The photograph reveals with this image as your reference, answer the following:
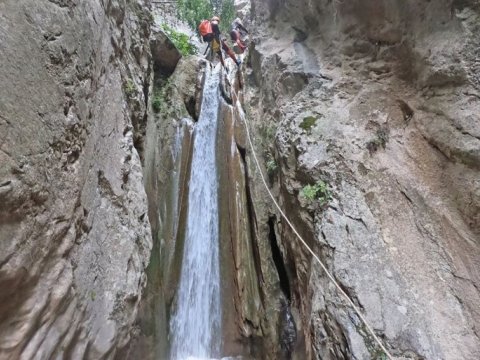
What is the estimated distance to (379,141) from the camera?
4.58 m

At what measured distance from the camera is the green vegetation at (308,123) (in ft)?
17.4

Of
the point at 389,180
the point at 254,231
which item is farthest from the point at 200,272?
the point at 389,180

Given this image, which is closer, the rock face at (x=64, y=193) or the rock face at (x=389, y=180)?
the rock face at (x=64, y=193)

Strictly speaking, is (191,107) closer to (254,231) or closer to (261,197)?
(261,197)

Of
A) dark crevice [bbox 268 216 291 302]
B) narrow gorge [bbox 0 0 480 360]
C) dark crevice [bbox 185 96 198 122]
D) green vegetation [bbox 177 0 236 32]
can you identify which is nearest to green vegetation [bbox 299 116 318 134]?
narrow gorge [bbox 0 0 480 360]

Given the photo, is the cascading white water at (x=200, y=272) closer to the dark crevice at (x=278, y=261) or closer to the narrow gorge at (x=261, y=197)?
the narrow gorge at (x=261, y=197)

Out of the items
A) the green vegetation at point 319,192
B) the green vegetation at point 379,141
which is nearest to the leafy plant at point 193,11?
the green vegetation at point 379,141

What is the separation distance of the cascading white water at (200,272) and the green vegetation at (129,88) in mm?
2761

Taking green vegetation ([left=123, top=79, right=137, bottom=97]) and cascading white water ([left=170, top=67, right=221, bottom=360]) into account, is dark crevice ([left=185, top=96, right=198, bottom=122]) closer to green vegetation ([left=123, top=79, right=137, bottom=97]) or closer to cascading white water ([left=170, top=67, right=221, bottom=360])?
cascading white water ([left=170, top=67, right=221, bottom=360])

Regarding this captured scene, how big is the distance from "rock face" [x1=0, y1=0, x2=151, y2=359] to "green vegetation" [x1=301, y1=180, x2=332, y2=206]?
8.74ft

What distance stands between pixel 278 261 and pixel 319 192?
2.61 meters

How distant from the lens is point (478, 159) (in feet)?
11.3

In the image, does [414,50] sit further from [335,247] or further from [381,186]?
[335,247]

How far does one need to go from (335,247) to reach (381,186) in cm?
117
